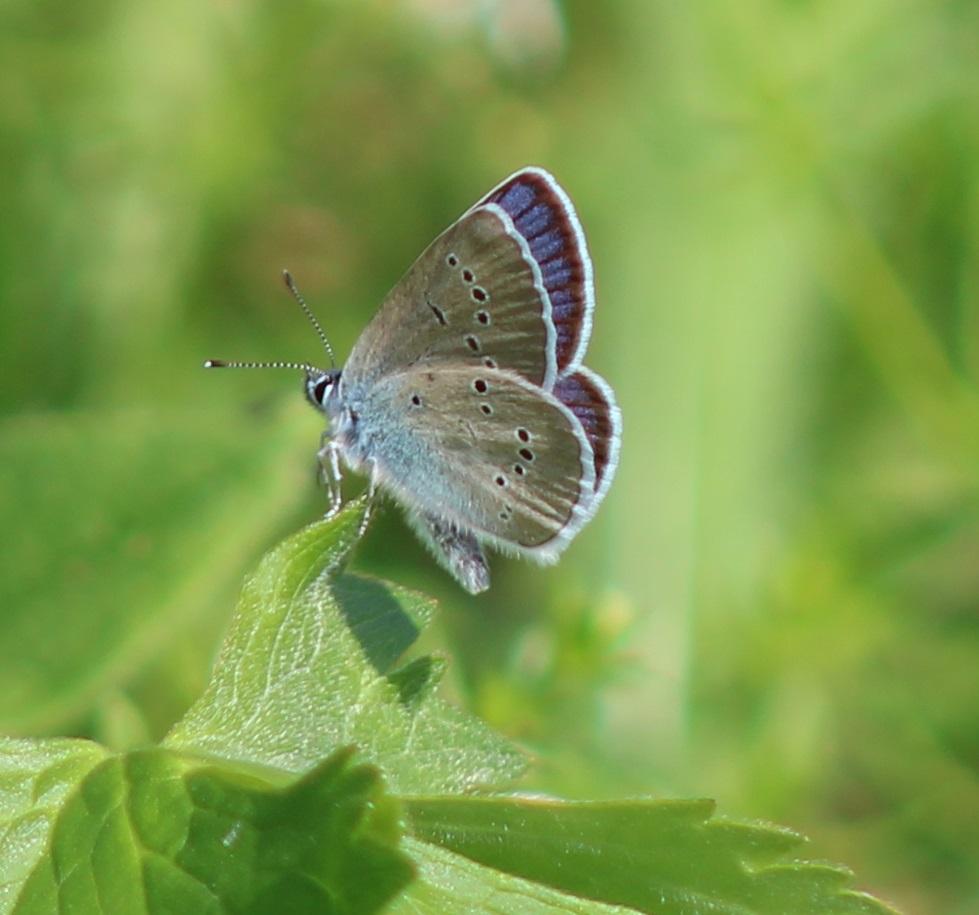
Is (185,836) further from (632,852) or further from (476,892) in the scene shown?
(632,852)

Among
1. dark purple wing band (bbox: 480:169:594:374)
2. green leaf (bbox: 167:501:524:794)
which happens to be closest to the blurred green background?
dark purple wing band (bbox: 480:169:594:374)

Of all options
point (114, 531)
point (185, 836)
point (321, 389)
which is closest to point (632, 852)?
point (185, 836)

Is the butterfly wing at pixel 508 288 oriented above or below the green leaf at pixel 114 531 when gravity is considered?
above

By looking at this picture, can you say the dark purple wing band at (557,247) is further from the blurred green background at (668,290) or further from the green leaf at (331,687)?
the blurred green background at (668,290)

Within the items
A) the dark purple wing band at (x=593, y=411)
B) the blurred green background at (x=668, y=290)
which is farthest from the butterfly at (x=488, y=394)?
the blurred green background at (x=668, y=290)

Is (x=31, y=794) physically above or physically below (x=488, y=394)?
below

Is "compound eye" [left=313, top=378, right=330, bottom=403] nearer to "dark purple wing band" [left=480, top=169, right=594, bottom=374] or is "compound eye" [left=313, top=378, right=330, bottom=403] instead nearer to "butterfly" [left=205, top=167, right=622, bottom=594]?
"butterfly" [left=205, top=167, right=622, bottom=594]

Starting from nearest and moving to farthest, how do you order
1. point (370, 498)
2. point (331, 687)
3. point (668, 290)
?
point (331, 687)
point (370, 498)
point (668, 290)
